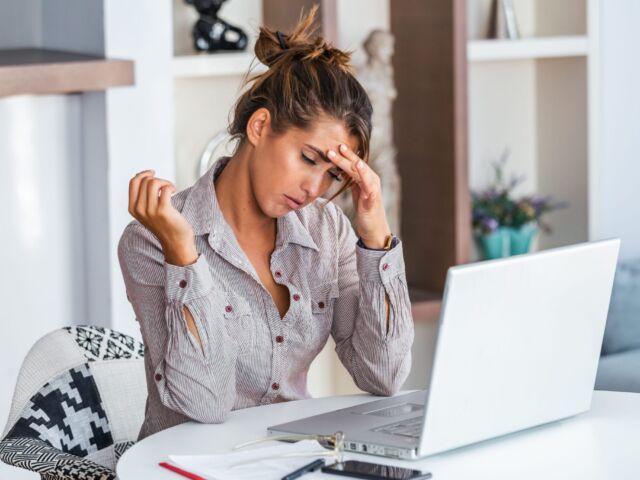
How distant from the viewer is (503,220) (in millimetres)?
3990

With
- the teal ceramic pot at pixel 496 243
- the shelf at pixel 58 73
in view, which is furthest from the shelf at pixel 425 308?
the shelf at pixel 58 73

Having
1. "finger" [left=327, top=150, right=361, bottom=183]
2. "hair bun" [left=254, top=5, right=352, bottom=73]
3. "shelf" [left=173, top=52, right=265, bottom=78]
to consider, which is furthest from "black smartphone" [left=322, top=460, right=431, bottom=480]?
"shelf" [left=173, top=52, right=265, bottom=78]

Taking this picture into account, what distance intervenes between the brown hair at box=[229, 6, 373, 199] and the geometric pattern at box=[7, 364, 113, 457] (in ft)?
1.70

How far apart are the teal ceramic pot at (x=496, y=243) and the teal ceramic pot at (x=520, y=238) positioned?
0.8 inches

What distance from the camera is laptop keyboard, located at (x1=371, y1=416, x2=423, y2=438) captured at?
1.62m

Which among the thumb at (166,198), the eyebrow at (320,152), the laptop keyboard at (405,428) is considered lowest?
the laptop keyboard at (405,428)

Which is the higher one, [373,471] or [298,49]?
[298,49]

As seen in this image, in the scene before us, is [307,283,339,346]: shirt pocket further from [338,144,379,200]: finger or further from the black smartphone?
the black smartphone

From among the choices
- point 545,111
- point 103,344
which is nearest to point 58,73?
point 103,344

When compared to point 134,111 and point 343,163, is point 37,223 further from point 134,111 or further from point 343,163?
point 343,163

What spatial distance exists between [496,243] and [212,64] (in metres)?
1.17

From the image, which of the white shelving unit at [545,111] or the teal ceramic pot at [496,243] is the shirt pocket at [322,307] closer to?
the teal ceramic pot at [496,243]

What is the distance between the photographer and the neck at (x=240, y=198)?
2010mm

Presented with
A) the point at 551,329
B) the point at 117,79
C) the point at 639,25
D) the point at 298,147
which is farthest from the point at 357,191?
the point at 639,25
